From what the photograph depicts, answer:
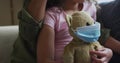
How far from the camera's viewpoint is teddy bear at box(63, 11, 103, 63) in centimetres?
89

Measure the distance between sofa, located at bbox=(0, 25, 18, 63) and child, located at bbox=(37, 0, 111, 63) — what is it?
0.89ft

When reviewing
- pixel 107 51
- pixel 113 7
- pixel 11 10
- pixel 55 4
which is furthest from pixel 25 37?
pixel 11 10

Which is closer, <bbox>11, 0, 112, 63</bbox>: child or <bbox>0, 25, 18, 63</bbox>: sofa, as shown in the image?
<bbox>11, 0, 112, 63</bbox>: child

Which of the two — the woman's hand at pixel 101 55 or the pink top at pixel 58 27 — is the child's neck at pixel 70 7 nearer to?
the pink top at pixel 58 27

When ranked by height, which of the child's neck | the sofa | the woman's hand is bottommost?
the sofa

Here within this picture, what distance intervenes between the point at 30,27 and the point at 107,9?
1.40ft

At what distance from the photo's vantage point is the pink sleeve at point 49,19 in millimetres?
1011

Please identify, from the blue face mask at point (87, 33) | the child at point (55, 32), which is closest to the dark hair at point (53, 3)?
the child at point (55, 32)

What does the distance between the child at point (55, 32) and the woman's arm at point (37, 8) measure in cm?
3

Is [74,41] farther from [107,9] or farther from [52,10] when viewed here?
[107,9]

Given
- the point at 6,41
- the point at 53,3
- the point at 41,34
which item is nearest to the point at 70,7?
the point at 53,3

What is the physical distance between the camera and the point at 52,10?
41.7 inches

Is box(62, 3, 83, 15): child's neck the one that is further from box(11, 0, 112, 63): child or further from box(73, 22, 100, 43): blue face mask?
box(73, 22, 100, 43): blue face mask

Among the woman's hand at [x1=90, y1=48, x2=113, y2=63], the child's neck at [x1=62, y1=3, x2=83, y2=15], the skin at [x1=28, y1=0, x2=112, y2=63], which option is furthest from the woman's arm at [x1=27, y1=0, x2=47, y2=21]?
the woman's hand at [x1=90, y1=48, x2=113, y2=63]
